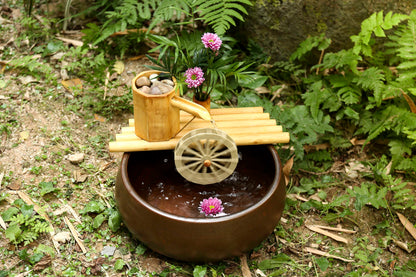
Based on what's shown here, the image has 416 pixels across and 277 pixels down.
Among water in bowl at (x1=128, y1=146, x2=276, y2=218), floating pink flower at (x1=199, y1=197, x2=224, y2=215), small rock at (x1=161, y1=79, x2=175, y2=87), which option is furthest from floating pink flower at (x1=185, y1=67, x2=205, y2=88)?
floating pink flower at (x1=199, y1=197, x2=224, y2=215)

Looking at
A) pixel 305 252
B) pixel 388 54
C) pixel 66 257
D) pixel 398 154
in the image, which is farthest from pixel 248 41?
pixel 66 257

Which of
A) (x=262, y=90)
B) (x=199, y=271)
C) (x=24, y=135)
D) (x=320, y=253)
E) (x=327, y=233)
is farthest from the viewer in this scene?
(x=262, y=90)

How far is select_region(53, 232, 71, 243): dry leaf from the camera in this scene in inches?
103

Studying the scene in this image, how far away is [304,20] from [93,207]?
209 centimetres

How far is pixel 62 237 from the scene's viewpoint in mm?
2617

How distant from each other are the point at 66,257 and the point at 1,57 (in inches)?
78.8

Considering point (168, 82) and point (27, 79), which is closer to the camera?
point (168, 82)

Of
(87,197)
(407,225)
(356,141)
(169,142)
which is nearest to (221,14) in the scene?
(169,142)

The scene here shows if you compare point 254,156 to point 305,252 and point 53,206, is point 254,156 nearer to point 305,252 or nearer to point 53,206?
point 305,252

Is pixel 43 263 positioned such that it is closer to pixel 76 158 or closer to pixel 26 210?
pixel 26 210

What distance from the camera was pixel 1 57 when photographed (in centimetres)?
375

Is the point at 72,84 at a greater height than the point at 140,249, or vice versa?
the point at 72,84

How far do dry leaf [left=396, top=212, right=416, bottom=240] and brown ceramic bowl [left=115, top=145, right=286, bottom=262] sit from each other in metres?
0.86

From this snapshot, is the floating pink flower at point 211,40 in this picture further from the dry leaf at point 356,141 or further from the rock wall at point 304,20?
the dry leaf at point 356,141
